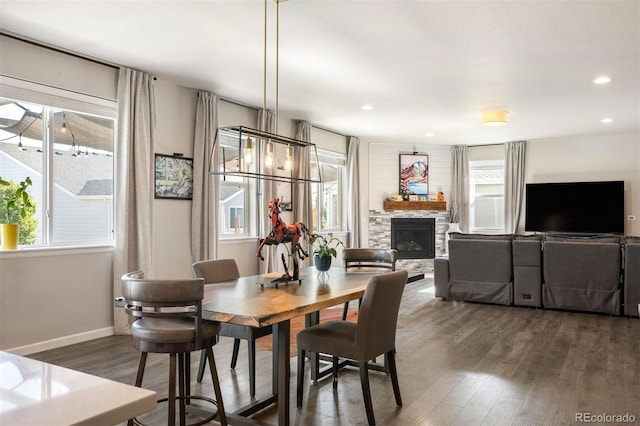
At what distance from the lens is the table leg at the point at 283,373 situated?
102 inches

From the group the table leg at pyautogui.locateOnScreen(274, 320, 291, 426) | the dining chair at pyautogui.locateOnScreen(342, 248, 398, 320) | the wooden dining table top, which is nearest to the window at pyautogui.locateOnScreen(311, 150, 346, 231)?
the dining chair at pyautogui.locateOnScreen(342, 248, 398, 320)

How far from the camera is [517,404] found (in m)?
3.12

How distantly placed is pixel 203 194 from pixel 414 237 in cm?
577

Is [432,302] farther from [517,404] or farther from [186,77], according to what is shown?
[186,77]

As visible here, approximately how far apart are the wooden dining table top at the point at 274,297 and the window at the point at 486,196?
7.38 metres

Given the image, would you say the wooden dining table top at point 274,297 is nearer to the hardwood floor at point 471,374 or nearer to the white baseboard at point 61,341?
the hardwood floor at point 471,374

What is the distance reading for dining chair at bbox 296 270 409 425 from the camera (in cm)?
276

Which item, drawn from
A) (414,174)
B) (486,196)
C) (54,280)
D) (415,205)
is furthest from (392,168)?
(54,280)

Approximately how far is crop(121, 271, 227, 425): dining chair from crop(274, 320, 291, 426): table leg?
300 millimetres

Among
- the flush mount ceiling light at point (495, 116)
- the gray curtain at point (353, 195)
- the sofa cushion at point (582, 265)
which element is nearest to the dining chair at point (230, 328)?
the sofa cushion at point (582, 265)

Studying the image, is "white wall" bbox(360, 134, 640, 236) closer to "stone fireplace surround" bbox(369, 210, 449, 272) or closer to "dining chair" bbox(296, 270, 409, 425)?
"stone fireplace surround" bbox(369, 210, 449, 272)

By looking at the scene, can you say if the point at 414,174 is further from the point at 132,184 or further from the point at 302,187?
the point at 132,184

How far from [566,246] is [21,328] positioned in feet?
19.3

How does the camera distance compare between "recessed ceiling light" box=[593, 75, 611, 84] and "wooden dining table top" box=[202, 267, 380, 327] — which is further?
"recessed ceiling light" box=[593, 75, 611, 84]
